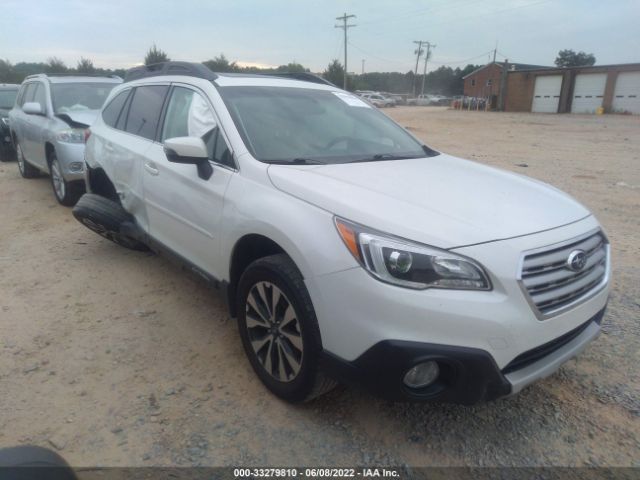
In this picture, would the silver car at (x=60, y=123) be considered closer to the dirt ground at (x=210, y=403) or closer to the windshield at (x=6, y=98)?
the dirt ground at (x=210, y=403)

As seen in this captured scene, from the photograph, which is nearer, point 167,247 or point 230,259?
point 230,259

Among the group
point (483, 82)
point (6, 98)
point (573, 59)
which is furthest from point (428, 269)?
point (573, 59)

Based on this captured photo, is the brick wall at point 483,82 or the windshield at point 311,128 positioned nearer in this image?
the windshield at point 311,128

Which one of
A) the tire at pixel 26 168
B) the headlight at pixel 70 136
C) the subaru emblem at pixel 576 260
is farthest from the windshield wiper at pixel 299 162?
the tire at pixel 26 168

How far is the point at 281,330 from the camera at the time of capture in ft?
8.33

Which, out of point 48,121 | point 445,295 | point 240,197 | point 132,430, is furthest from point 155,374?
point 48,121

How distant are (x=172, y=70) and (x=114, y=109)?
3.82 ft

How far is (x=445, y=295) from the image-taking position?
201 cm

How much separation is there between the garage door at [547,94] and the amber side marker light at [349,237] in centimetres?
4728

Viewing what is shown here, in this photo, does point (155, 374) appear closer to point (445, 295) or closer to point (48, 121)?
point (445, 295)

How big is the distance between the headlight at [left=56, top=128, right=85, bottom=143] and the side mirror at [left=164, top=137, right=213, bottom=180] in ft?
14.1

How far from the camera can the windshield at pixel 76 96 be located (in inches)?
288

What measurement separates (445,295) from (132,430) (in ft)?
5.74

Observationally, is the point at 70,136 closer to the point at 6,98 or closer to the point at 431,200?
the point at 431,200
